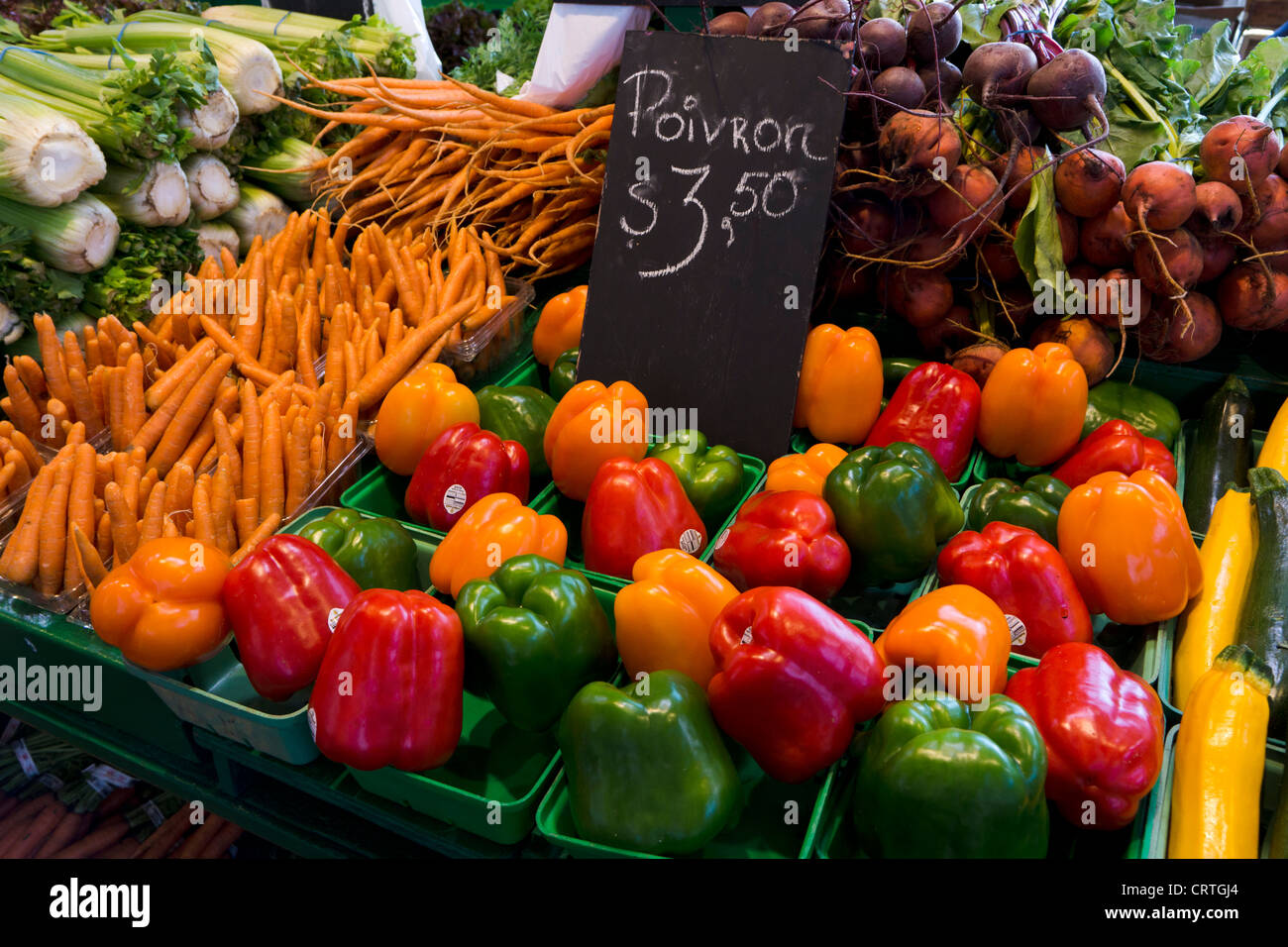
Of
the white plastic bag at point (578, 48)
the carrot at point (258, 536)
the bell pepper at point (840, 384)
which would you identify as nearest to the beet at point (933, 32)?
the bell pepper at point (840, 384)

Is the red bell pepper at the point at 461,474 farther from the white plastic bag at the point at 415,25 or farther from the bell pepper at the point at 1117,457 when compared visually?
the white plastic bag at the point at 415,25

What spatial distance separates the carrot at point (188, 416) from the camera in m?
2.15

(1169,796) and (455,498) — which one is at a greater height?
(455,498)

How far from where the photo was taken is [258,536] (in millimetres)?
1921

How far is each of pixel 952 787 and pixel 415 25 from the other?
12.7ft

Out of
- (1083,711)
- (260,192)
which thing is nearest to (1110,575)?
(1083,711)

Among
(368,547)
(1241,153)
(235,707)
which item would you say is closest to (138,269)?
(368,547)

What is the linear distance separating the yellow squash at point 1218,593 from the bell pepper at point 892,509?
44 centimetres

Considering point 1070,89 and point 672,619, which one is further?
point 1070,89

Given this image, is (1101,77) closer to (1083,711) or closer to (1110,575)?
(1110,575)

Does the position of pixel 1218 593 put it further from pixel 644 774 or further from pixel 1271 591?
pixel 644 774

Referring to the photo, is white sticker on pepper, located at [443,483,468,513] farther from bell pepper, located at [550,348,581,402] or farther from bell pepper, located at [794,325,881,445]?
bell pepper, located at [794,325,881,445]
